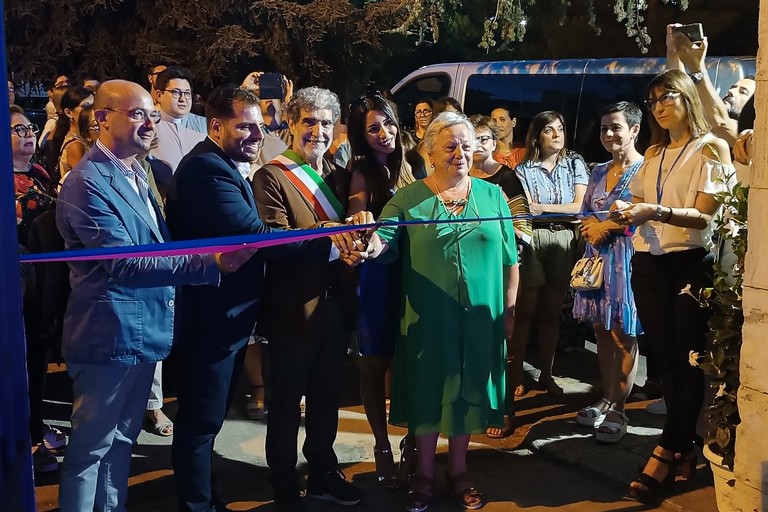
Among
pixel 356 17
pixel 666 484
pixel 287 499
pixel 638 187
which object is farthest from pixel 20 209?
pixel 356 17

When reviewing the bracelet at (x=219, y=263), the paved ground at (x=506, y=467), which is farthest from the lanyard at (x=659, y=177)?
the bracelet at (x=219, y=263)

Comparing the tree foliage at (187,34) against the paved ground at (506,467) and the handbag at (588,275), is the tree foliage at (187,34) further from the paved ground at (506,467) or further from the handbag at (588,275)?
the handbag at (588,275)

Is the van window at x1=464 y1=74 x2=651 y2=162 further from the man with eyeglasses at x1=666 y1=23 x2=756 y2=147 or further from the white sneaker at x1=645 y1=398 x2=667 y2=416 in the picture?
the white sneaker at x1=645 y1=398 x2=667 y2=416

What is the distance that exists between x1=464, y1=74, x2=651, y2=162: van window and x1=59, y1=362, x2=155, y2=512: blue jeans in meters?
4.87

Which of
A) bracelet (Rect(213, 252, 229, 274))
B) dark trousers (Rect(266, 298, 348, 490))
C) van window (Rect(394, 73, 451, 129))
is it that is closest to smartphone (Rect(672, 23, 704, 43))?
dark trousers (Rect(266, 298, 348, 490))

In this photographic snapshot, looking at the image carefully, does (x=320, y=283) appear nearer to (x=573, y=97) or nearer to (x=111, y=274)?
(x=111, y=274)

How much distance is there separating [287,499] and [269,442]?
0.26 meters

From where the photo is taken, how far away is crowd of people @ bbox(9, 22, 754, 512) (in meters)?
3.33

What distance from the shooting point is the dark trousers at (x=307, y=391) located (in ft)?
12.7

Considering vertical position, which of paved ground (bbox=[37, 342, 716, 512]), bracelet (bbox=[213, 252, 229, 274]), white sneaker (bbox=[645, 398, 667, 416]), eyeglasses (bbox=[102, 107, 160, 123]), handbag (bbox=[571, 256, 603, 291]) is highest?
eyeglasses (bbox=[102, 107, 160, 123])

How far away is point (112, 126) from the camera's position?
132 inches

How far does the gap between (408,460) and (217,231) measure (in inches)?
59.9

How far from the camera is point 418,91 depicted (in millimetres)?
9688

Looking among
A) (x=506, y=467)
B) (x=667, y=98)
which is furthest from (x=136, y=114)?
(x=506, y=467)
